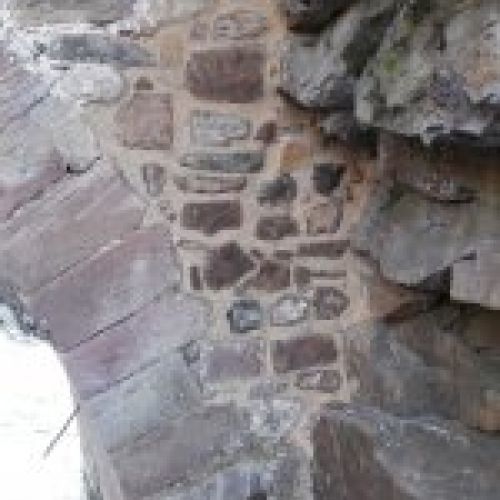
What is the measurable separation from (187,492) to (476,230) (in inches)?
37.7

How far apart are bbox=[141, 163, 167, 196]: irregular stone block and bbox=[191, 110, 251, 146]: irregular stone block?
0.12 metres

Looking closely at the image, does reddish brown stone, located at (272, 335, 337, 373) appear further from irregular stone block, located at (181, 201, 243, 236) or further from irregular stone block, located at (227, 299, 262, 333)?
irregular stone block, located at (181, 201, 243, 236)

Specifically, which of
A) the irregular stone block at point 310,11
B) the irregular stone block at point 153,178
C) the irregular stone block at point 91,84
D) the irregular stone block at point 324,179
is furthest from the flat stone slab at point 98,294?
the irregular stone block at point 310,11

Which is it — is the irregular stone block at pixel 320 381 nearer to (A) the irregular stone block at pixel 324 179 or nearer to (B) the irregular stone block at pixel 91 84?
(A) the irregular stone block at pixel 324 179

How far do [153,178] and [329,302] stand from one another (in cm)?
54

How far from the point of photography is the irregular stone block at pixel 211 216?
9.47 ft

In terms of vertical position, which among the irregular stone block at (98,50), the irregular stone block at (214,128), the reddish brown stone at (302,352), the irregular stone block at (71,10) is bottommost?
the reddish brown stone at (302,352)

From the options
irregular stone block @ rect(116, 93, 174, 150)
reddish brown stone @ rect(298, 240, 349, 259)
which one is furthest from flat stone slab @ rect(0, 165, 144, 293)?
reddish brown stone @ rect(298, 240, 349, 259)

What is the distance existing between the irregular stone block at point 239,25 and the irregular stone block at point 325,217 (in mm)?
464

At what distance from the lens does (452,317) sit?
2807 millimetres

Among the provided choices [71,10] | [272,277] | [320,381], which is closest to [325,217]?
[272,277]

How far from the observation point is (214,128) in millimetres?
2916

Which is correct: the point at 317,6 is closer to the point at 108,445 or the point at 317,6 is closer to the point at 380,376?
the point at 380,376

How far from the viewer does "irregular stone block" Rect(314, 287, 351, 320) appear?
294cm
